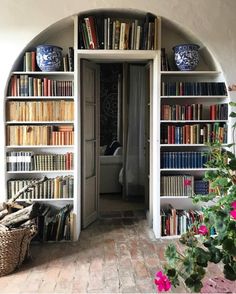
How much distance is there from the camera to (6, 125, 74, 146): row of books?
3.72 metres

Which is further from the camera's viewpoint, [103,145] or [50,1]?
[103,145]

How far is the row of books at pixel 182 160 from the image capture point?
3.83 m

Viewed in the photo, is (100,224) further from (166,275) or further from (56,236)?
(166,275)

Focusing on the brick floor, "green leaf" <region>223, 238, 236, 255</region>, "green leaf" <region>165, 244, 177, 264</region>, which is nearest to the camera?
"green leaf" <region>223, 238, 236, 255</region>

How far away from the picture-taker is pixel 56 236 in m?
3.75

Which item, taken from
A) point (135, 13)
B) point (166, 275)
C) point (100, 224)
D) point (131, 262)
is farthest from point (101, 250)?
point (135, 13)

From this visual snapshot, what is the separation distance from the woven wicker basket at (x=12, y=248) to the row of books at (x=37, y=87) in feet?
5.25

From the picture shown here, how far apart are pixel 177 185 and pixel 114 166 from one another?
247 centimetres

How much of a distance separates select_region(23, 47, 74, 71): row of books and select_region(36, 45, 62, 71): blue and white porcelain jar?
88 millimetres

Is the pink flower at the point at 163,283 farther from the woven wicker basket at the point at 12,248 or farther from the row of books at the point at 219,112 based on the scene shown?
the row of books at the point at 219,112

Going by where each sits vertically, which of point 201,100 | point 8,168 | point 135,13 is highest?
point 135,13

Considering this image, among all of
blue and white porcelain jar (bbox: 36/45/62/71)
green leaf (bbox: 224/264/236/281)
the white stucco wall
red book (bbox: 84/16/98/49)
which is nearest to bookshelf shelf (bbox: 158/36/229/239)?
the white stucco wall

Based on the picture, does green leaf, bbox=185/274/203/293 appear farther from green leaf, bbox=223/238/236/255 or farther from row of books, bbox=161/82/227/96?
row of books, bbox=161/82/227/96

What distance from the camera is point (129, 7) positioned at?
11.9ft
